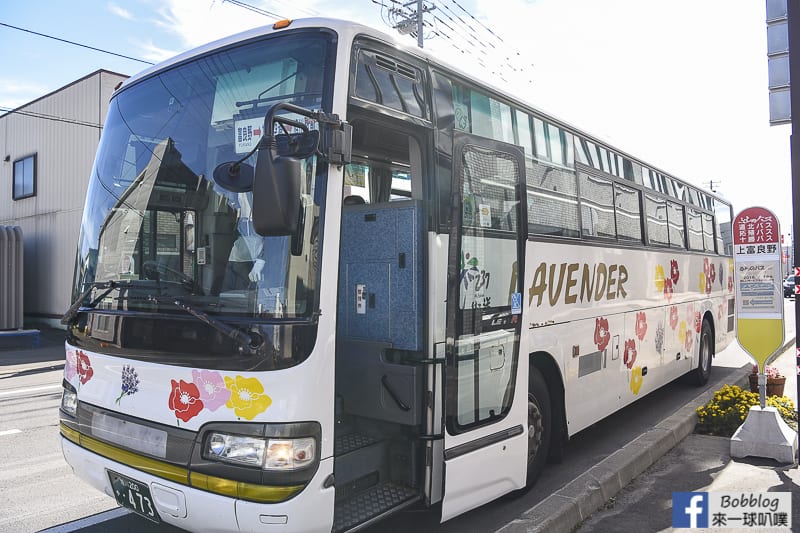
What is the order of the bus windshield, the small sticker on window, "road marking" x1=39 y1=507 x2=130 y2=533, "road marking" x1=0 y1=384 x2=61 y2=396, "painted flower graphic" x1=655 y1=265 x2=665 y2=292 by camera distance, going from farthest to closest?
"road marking" x1=0 y1=384 x2=61 y2=396, "painted flower graphic" x1=655 y1=265 x2=665 y2=292, "road marking" x1=39 y1=507 x2=130 y2=533, the small sticker on window, the bus windshield

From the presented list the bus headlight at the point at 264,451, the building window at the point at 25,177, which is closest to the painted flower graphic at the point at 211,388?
the bus headlight at the point at 264,451

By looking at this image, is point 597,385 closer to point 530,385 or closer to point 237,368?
point 530,385

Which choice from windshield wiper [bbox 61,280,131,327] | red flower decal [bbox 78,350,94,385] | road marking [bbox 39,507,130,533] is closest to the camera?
windshield wiper [bbox 61,280,131,327]

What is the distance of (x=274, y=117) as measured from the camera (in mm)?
3129

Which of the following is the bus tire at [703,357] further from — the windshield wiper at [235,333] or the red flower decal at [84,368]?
the red flower decal at [84,368]

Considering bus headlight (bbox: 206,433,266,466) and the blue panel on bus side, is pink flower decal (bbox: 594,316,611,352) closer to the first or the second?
the blue panel on bus side

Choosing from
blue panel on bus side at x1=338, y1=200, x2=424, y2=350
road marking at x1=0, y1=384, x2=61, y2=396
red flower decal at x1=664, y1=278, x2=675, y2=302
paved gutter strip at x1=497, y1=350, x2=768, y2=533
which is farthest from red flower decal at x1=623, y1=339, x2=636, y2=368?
road marking at x1=0, y1=384, x2=61, y2=396

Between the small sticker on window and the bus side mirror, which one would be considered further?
the small sticker on window

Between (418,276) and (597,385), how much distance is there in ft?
9.56

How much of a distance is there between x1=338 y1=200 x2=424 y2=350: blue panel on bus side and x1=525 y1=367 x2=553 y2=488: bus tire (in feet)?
4.79

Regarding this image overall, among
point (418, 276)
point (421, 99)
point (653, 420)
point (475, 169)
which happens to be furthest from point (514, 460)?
point (653, 420)

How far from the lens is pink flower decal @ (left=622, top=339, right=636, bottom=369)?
675cm

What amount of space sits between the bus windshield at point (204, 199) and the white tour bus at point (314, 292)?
1cm

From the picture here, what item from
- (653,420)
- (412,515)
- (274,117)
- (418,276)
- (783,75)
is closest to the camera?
(274,117)
